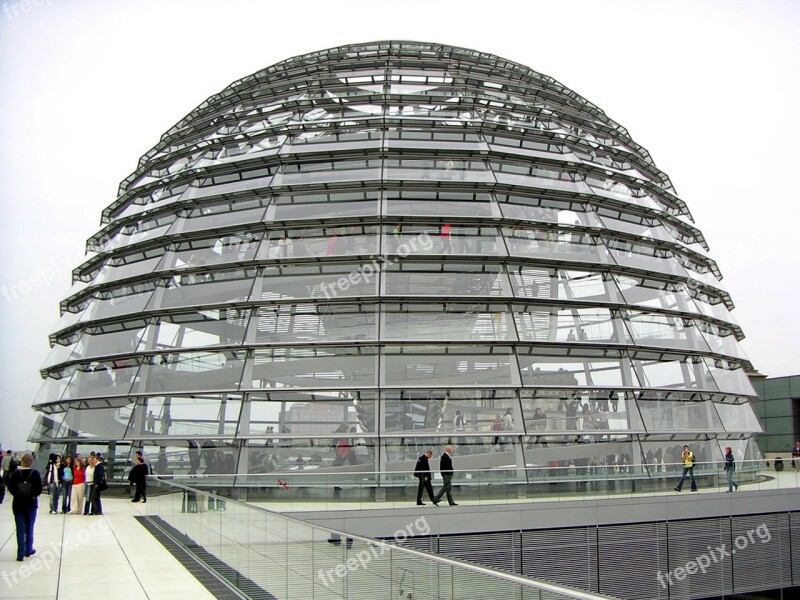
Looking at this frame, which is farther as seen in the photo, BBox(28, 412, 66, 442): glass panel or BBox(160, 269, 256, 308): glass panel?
BBox(28, 412, 66, 442): glass panel

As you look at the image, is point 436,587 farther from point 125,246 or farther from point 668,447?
point 125,246

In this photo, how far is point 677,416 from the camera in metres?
20.6

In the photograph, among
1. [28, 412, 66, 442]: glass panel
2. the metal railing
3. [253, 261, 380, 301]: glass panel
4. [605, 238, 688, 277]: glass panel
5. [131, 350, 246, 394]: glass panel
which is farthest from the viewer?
[605, 238, 688, 277]: glass panel

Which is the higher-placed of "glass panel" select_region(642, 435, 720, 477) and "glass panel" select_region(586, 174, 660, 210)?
"glass panel" select_region(586, 174, 660, 210)

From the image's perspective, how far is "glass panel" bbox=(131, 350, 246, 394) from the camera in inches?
787

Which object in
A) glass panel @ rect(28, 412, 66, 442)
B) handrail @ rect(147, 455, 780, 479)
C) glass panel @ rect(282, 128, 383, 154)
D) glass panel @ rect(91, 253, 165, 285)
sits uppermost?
glass panel @ rect(282, 128, 383, 154)

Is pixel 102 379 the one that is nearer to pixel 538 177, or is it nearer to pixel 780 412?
pixel 538 177

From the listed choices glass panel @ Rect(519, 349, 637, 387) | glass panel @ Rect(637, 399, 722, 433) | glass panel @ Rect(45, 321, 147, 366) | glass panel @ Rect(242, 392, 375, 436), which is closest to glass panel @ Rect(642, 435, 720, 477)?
glass panel @ Rect(637, 399, 722, 433)

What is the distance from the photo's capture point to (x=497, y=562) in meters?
15.2

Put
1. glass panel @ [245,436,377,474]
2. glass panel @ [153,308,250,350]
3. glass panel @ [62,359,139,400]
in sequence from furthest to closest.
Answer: glass panel @ [62,359,139,400]
glass panel @ [153,308,250,350]
glass panel @ [245,436,377,474]

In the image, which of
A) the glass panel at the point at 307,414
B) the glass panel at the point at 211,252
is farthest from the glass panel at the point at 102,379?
the glass panel at the point at 307,414

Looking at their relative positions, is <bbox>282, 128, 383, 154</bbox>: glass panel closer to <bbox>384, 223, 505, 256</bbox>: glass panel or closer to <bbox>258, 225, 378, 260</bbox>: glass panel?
<bbox>258, 225, 378, 260</bbox>: glass panel

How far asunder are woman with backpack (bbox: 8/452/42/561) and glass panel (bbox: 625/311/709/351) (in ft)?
48.1

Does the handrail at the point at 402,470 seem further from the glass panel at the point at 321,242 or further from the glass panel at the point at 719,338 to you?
the glass panel at the point at 321,242
